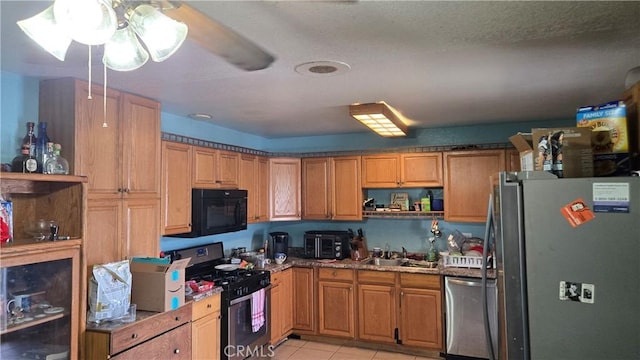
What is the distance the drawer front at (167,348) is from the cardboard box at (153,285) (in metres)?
0.20

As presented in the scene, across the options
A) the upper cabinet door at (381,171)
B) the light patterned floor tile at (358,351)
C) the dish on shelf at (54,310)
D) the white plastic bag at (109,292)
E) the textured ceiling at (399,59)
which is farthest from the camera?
the upper cabinet door at (381,171)

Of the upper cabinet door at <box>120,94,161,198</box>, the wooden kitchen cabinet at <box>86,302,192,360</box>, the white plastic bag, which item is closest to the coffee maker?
the wooden kitchen cabinet at <box>86,302,192,360</box>

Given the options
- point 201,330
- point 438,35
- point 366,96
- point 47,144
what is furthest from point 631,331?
point 47,144

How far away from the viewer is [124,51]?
4.21ft

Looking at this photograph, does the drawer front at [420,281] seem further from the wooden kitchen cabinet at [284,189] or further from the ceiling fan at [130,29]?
the ceiling fan at [130,29]

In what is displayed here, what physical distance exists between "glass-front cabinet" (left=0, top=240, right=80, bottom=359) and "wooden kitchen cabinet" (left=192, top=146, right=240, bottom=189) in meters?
1.40

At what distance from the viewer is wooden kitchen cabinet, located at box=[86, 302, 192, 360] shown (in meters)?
2.22

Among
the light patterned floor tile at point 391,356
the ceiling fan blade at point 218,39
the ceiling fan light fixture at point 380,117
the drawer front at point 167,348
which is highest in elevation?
the ceiling fan light fixture at point 380,117

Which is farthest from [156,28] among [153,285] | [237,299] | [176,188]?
[237,299]

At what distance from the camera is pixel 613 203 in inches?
57.0

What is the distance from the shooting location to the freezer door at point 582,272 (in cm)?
141

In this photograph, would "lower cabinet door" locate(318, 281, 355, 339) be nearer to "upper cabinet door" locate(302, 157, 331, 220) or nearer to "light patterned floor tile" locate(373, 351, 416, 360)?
"light patterned floor tile" locate(373, 351, 416, 360)

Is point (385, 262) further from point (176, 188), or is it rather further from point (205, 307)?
point (176, 188)

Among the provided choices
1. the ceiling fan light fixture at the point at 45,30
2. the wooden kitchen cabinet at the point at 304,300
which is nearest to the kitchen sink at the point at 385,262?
the wooden kitchen cabinet at the point at 304,300
